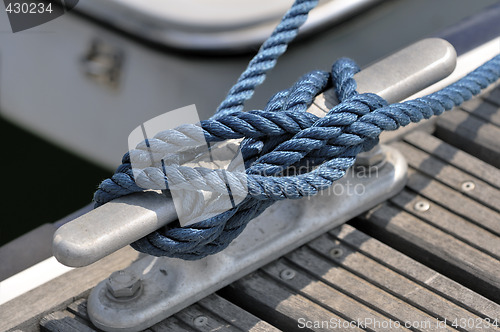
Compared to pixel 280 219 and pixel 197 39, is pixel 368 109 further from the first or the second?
pixel 197 39

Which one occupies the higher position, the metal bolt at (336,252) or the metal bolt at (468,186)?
the metal bolt at (468,186)

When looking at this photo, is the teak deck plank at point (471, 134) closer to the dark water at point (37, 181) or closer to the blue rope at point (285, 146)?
the blue rope at point (285, 146)

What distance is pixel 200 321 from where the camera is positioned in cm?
160

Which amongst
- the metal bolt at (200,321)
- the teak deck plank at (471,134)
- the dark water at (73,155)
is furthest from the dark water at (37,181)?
the metal bolt at (200,321)

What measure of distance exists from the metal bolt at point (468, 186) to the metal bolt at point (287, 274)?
1.49 ft

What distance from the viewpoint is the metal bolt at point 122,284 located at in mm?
1569

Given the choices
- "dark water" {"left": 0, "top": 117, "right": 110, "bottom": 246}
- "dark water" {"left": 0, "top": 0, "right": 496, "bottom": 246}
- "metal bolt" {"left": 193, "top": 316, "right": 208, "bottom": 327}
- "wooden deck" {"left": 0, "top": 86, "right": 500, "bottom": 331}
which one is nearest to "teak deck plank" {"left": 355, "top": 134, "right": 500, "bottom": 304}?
"wooden deck" {"left": 0, "top": 86, "right": 500, "bottom": 331}

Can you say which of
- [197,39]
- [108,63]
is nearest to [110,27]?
[108,63]

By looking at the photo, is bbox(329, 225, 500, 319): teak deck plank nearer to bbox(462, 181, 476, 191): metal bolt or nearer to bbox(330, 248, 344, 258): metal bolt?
bbox(330, 248, 344, 258): metal bolt

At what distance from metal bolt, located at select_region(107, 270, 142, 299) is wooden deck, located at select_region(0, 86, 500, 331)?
0.26 ft

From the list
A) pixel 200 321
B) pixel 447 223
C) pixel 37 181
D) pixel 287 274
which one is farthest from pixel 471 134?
pixel 37 181

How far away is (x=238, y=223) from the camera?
1570mm

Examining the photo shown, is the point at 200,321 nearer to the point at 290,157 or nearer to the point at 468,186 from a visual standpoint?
the point at 290,157

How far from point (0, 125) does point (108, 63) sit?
2.50 feet
